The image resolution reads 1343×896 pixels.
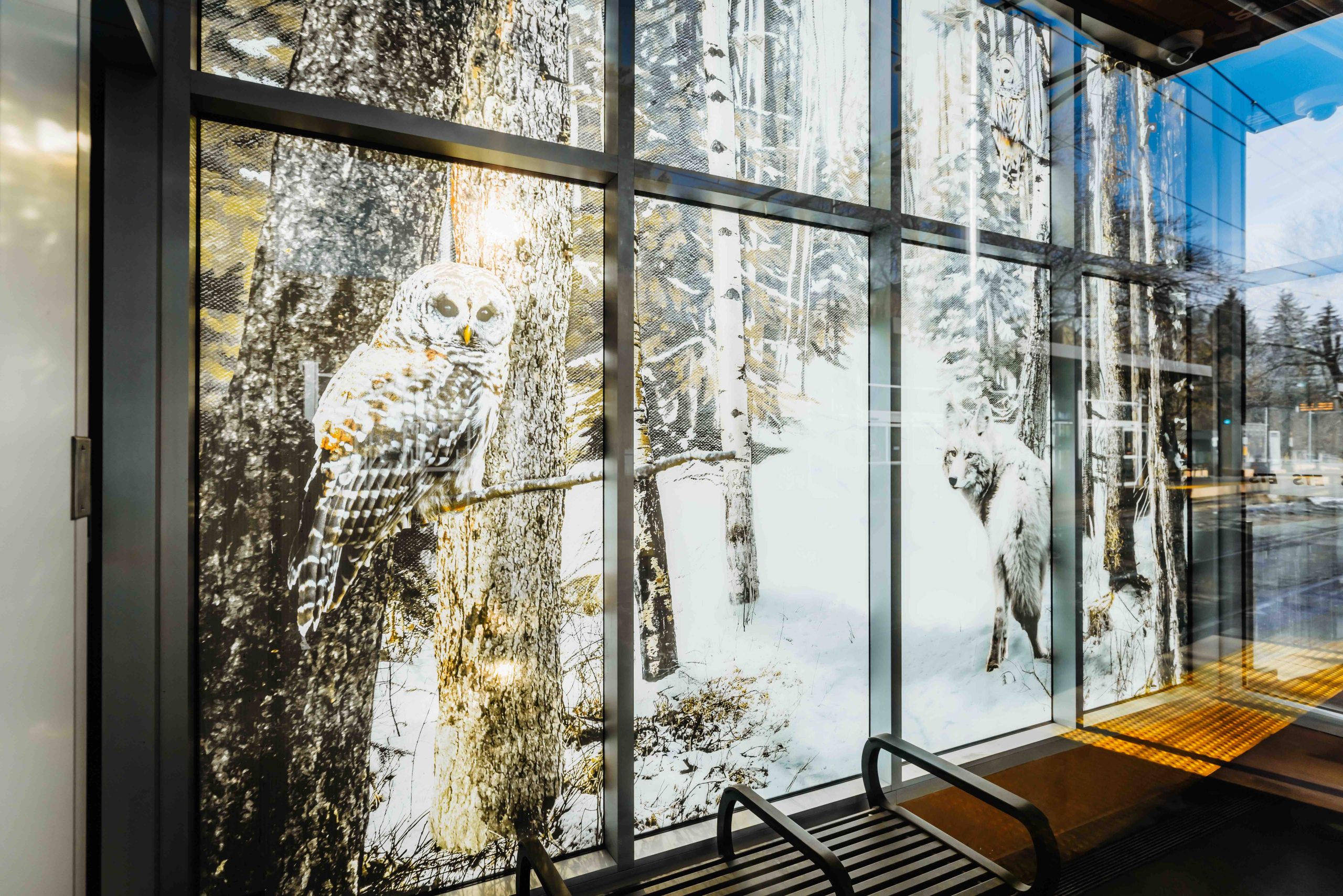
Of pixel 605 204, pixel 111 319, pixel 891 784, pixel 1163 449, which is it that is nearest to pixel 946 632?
pixel 891 784

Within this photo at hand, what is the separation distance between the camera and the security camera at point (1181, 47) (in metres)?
1.36

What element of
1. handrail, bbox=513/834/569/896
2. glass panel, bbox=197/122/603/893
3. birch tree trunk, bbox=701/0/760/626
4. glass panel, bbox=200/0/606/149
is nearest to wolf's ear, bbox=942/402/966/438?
birch tree trunk, bbox=701/0/760/626

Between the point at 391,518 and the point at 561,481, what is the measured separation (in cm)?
43

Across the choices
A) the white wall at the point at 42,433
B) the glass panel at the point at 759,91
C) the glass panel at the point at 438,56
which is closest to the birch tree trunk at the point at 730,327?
the glass panel at the point at 759,91

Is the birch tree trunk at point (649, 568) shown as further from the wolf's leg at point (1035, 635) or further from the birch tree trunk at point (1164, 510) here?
the birch tree trunk at point (1164, 510)

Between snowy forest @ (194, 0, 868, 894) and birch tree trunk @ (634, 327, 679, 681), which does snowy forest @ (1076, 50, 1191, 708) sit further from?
birch tree trunk @ (634, 327, 679, 681)

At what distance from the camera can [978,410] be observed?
188cm

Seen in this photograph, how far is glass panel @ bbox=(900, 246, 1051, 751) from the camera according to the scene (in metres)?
1.78

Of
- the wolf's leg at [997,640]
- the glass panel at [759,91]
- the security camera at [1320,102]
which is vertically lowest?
the wolf's leg at [997,640]

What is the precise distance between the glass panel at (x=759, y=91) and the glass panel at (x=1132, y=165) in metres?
0.67

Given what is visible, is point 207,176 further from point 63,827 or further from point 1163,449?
point 1163,449

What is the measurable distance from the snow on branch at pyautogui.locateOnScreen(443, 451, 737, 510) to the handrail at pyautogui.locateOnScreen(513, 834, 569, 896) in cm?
79

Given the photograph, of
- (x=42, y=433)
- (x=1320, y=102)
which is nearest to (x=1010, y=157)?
(x=1320, y=102)

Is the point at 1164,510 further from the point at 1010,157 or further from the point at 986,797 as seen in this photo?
the point at 1010,157
